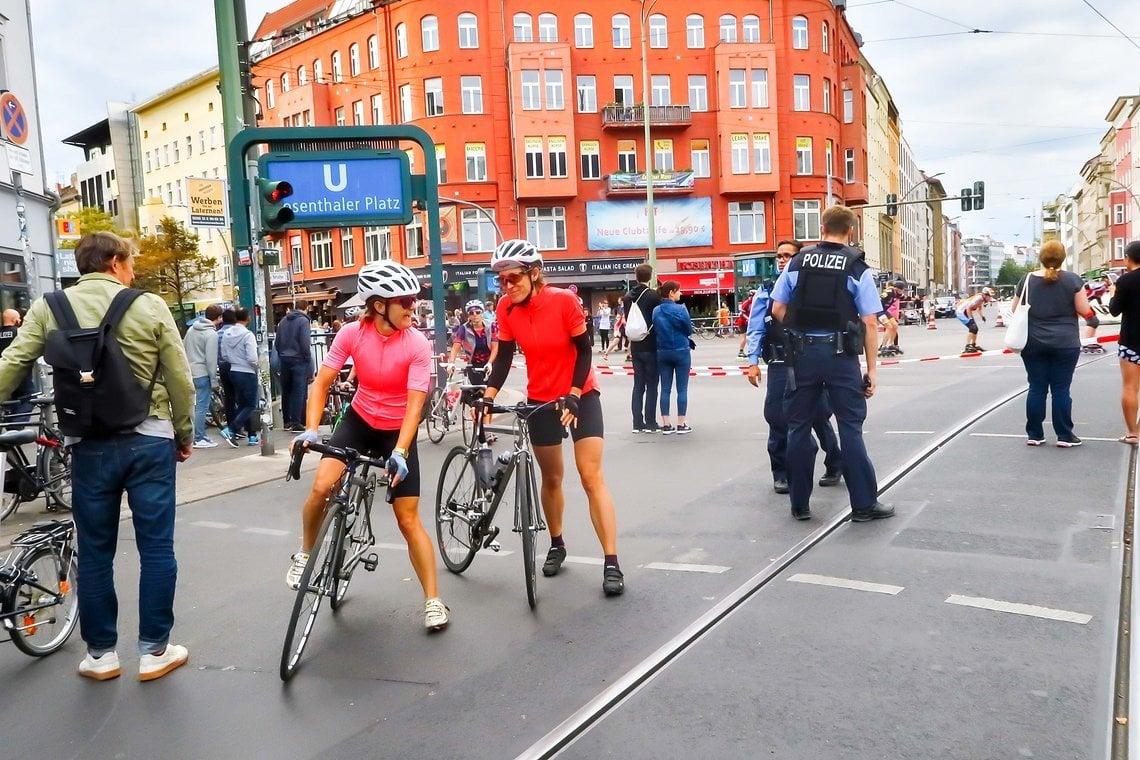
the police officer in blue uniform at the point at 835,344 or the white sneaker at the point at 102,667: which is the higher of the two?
the police officer in blue uniform at the point at 835,344

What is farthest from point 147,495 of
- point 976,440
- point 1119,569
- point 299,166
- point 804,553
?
point 299,166

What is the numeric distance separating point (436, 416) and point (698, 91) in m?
38.8

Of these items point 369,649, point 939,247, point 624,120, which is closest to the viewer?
point 369,649

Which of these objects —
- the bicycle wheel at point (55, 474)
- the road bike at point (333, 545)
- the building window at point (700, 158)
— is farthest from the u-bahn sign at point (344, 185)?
the building window at point (700, 158)

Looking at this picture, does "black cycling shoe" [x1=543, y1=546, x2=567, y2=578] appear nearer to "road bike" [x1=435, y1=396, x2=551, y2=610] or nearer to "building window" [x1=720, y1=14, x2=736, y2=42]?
"road bike" [x1=435, y1=396, x2=551, y2=610]

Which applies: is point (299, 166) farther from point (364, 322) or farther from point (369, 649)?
point (369, 649)

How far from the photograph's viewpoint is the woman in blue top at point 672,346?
1152cm

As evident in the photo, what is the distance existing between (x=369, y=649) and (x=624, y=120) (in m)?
44.3

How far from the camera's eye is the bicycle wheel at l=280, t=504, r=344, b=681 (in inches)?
168

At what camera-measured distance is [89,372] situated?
416 cm

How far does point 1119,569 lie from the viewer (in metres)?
5.25

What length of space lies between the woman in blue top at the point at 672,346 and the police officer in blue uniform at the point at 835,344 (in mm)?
4697

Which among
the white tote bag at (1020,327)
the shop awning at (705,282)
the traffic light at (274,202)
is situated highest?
the traffic light at (274,202)

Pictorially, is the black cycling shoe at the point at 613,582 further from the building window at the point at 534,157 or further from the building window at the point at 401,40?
the building window at the point at 401,40
